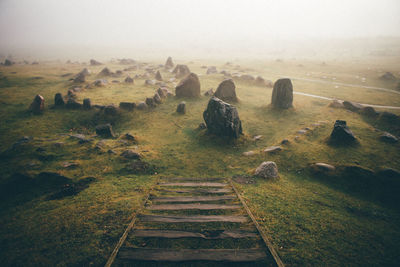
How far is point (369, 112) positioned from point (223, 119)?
48.4 feet

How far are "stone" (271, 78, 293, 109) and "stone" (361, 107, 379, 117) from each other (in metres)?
6.44

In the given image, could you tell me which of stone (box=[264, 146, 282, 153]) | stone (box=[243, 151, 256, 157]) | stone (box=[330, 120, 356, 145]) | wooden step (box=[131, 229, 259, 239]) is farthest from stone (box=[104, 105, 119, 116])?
stone (box=[330, 120, 356, 145])

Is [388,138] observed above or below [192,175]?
above

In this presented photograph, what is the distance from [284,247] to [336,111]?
59.4 ft

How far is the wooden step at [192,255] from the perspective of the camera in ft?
17.3

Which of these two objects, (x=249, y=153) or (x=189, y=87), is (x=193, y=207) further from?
(x=189, y=87)

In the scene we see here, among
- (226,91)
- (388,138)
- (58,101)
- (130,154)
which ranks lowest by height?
(130,154)

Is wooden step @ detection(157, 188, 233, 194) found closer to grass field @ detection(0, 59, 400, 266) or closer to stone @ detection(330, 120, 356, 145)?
grass field @ detection(0, 59, 400, 266)

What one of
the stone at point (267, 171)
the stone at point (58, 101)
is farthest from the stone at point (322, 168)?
the stone at point (58, 101)

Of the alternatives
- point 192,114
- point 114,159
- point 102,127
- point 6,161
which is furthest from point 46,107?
point 192,114

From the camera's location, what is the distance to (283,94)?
64.5ft

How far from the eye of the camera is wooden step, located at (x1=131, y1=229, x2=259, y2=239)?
19.8ft

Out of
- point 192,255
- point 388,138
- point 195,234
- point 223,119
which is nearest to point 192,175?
point 195,234

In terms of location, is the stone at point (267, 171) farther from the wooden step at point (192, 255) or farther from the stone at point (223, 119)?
the wooden step at point (192, 255)
